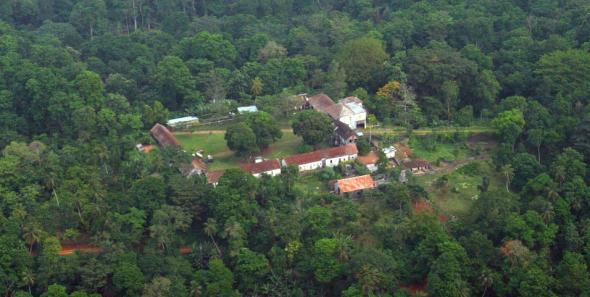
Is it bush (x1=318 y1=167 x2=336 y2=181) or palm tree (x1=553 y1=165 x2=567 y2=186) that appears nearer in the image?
palm tree (x1=553 y1=165 x2=567 y2=186)

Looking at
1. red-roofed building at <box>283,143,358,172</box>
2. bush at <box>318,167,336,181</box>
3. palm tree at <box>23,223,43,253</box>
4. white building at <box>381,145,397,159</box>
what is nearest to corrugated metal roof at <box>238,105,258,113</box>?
red-roofed building at <box>283,143,358,172</box>

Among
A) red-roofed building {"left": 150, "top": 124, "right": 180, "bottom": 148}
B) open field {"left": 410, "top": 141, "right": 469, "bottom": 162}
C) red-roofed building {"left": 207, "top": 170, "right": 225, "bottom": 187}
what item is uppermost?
red-roofed building {"left": 150, "top": 124, "right": 180, "bottom": 148}

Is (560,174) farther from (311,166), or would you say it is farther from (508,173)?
(311,166)

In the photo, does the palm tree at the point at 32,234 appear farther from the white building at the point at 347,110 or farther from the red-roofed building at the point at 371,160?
the white building at the point at 347,110

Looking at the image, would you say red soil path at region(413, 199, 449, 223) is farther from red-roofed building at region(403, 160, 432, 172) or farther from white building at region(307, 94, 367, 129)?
white building at region(307, 94, 367, 129)

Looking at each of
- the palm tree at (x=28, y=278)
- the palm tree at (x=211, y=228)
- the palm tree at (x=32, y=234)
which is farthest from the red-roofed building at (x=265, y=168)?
the palm tree at (x=28, y=278)

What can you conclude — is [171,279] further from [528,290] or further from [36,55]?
[36,55]

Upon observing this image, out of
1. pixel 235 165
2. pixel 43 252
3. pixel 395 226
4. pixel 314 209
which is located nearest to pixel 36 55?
pixel 235 165
